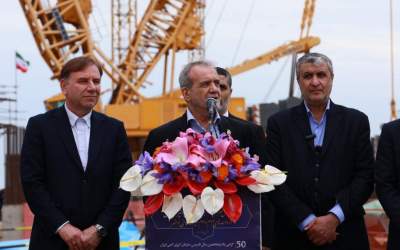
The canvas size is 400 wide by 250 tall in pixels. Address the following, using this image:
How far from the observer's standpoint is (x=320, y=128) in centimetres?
476

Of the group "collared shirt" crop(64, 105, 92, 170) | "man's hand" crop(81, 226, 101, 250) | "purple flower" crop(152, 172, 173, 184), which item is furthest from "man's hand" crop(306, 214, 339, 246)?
Answer: "collared shirt" crop(64, 105, 92, 170)

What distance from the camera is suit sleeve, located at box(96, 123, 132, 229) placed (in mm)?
4570

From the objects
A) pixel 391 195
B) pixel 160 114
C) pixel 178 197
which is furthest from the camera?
pixel 160 114

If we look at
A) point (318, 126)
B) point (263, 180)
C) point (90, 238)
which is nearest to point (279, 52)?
point (318, 126)

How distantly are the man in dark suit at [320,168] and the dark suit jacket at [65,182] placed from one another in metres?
1.02

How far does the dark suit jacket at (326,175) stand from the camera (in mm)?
4512

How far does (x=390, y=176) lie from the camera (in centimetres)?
442

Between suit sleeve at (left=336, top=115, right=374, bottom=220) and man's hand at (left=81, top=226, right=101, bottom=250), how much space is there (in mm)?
1484

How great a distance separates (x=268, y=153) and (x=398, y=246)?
989mm

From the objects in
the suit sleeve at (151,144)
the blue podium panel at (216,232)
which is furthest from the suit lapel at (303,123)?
the blue podium panel at (216,232)

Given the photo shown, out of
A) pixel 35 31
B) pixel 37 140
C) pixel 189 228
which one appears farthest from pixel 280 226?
pixel 35 31

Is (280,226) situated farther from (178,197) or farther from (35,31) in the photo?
A: (35,31)

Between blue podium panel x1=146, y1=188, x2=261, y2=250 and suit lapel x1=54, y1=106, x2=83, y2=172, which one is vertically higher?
suit lapel x1=54, y1=106, x2=83, y2=172

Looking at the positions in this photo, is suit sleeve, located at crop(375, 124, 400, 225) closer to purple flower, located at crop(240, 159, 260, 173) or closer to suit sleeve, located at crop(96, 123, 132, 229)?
purple flower, located at crop(240, 159, 260, 173)
